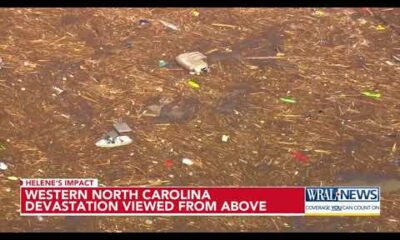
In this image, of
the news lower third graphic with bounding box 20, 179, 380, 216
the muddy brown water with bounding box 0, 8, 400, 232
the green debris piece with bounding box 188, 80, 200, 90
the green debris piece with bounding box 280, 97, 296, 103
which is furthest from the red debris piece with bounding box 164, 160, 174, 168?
the green debris piece with bounding box 280, 97, 296, 103

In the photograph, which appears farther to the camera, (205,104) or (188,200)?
(205,104)

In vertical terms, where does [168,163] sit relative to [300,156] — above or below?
below

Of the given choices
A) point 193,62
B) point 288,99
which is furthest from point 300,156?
point 193,62

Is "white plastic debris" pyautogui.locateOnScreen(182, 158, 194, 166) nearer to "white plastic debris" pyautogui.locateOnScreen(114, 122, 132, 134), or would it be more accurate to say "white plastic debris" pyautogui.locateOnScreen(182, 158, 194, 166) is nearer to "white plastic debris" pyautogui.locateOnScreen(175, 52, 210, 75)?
"white plastic debris" pyautogui.locateOnScreen(114, 122, 132, 134)

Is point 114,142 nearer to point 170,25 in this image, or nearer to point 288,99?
point 288,99

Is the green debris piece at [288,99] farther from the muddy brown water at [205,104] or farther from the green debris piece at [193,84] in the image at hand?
the green debris piece at [193,84]

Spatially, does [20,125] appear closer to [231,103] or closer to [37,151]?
[37,151]

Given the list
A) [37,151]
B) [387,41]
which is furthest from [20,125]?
[387,41]
